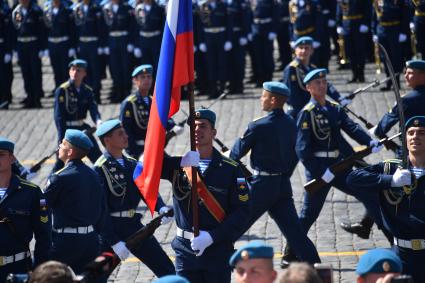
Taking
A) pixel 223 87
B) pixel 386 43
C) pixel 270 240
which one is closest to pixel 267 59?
pixel 223 87

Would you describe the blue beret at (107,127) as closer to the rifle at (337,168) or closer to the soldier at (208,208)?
the soldier at (208,208)

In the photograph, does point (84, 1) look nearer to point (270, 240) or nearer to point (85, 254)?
point (270, 240)

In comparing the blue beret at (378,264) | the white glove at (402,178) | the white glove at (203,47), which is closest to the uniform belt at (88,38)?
the white glove at (203,47)

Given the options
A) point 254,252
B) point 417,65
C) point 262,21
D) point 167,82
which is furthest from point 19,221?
point 262,21

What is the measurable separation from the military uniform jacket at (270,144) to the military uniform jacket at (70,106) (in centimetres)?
401

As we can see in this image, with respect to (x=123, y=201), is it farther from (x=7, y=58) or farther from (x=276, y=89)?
(x=7, y=58)

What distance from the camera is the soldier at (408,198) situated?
9727mm

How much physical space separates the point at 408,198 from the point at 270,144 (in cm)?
281

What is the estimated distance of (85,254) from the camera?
10516 mm

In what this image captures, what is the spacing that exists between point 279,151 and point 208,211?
2578mm

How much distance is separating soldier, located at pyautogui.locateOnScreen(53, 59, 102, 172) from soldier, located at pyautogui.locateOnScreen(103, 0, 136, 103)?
6.10 metres

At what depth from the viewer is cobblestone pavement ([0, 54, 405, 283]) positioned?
1289cm

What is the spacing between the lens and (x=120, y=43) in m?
22.7

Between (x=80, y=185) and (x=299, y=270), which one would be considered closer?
(x=299, y=270)
